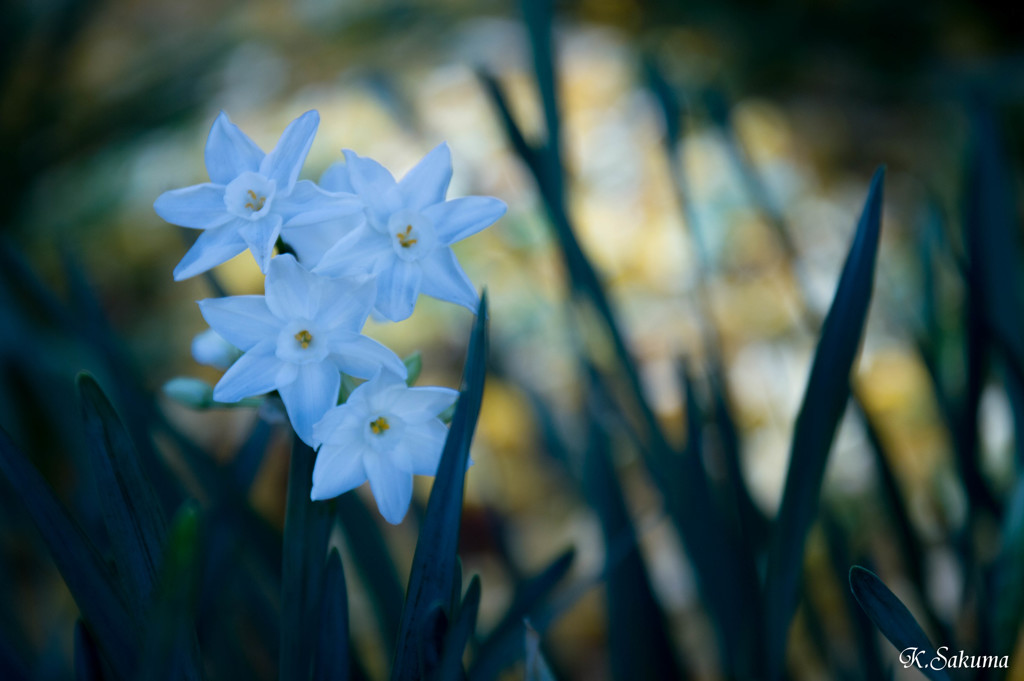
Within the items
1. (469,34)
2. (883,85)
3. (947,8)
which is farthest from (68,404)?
(947,8)

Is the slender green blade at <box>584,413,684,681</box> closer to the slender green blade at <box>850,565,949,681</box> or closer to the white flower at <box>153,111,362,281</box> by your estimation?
the slender green blade at <box>850,565,949,681</box>

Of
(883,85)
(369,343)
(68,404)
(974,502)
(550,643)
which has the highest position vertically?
(883,85)

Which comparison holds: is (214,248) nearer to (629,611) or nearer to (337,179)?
(337,179)

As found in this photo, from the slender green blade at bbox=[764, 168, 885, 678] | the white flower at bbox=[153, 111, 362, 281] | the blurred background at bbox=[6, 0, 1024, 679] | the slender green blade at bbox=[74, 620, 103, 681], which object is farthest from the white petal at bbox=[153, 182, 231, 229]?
the blurred background at bbox=[6, 0, 1024, 679]

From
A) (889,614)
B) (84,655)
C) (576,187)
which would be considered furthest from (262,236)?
(576,187)

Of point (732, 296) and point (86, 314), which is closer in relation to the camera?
point (86, 314)

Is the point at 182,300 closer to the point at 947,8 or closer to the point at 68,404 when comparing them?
the point at 68,404
